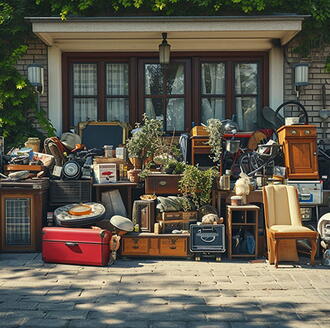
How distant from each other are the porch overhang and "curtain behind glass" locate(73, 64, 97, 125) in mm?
470

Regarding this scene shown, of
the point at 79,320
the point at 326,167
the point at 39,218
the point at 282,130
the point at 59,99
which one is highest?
the point at 59,99

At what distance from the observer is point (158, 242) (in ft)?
23.6

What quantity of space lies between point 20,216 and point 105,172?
1612 millimetres

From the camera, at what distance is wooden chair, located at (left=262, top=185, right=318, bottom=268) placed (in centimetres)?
689

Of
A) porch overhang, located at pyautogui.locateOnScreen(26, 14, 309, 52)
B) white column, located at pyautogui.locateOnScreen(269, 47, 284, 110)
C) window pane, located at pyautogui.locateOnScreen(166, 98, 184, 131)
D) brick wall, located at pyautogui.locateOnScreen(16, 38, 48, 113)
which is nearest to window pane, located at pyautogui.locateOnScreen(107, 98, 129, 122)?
window pane, located at pyautogui.locateOnScreen(166, 98, 184, 131)

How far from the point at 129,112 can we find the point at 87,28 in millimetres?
2118

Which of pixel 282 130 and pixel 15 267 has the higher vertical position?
pixel 282 130

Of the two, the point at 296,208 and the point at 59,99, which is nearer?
the point at 296,208

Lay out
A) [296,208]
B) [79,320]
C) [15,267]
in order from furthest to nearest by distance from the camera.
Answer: [296,208]
[15,267]
[79,320]

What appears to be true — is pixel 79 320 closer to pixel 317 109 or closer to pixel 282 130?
pixel 282 130

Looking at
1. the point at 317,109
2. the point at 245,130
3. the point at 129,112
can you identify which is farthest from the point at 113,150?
A: the point at 317,109

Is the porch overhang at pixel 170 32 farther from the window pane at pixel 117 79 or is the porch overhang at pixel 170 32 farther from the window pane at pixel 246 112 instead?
the window pane at pixel 246 112

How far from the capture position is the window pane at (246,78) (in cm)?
1041

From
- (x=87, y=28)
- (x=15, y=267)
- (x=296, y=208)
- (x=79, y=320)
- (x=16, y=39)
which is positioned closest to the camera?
(x=79, y=320)
